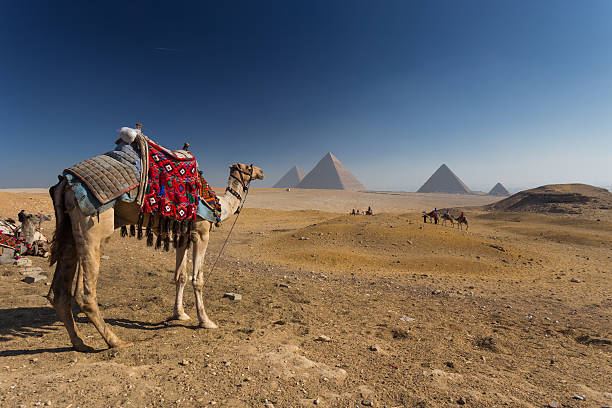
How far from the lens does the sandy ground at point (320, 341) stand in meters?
2.93

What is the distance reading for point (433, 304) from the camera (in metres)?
6.91

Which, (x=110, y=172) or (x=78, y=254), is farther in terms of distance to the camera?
(x=110, y=172)

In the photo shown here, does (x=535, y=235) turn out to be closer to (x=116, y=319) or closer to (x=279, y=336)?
(x=279, y=336)

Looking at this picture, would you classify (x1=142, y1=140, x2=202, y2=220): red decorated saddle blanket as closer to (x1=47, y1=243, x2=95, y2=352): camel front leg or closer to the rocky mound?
(x1=47, y1=243, x2=95, y2=352): camel front leg

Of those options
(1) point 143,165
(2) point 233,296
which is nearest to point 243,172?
(1) point 143,165

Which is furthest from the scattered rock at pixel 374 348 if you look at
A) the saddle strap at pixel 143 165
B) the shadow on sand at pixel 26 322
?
the shadow on sand at pixel 26 322

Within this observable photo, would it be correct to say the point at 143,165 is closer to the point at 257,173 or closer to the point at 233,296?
the point at 257,173

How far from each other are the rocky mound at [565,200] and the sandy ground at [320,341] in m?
46.1

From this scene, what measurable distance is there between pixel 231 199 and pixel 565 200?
210 ft

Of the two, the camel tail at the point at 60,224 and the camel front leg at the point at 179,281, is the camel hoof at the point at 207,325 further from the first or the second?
the camel tail at the point at 60,224

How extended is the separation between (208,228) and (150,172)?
130 centimetres

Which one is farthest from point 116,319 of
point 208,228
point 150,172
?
point 150,172

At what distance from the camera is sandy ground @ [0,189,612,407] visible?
2.93m

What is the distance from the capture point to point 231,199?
18.1 ft
